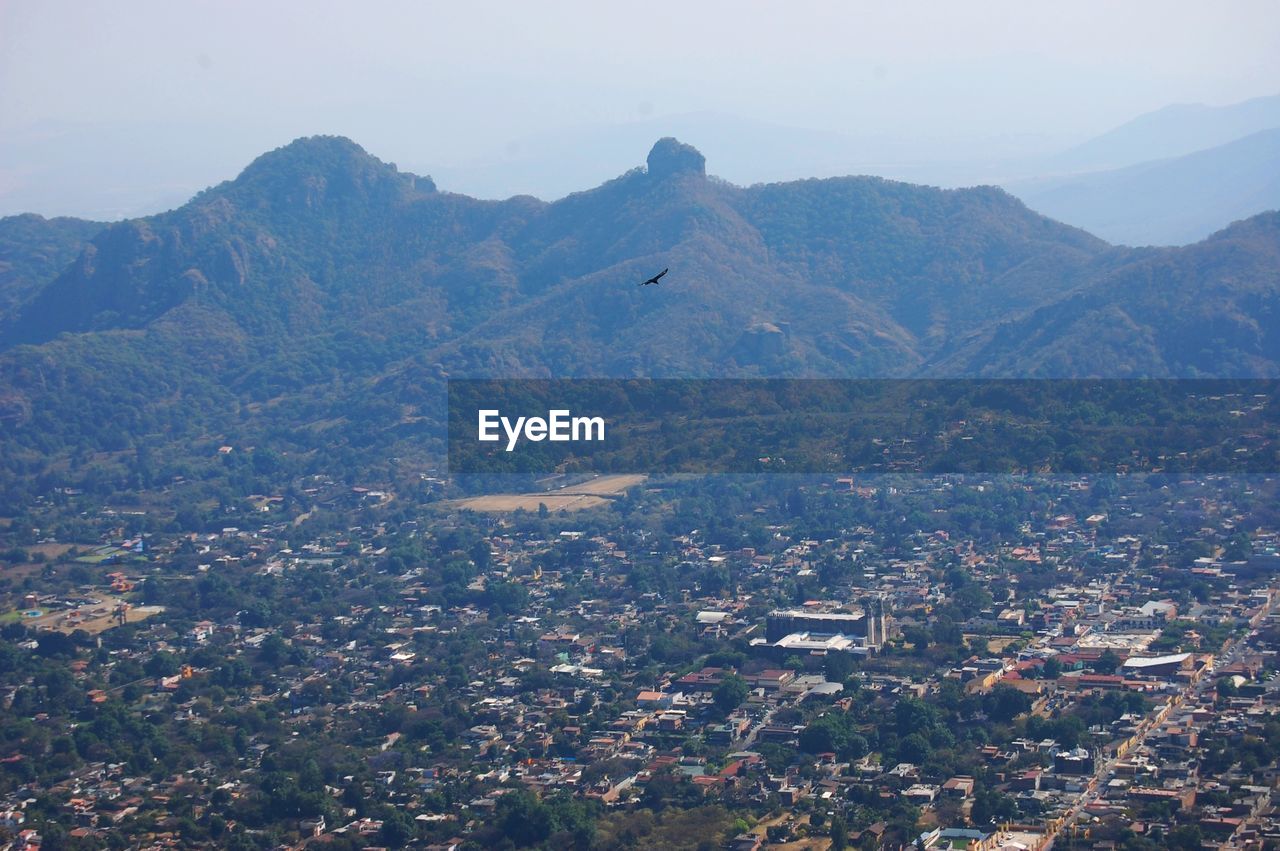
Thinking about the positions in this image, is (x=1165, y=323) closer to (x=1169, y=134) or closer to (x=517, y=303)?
(x=517, y=303)

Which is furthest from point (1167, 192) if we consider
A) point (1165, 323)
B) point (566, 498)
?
point (566, 498)

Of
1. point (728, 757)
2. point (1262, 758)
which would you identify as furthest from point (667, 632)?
point (1262, 758)

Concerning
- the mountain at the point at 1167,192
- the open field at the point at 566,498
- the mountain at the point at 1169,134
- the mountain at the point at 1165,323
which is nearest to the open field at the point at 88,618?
the open field at the point at 566,498

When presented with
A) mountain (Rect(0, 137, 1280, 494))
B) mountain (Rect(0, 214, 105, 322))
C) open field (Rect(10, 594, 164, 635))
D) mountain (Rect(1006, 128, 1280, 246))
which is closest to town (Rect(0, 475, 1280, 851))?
open field (Rect(10, 594, 164, 635))

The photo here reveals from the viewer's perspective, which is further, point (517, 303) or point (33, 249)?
point (33, 249)

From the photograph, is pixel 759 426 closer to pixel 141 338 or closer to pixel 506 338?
pixel 506 338

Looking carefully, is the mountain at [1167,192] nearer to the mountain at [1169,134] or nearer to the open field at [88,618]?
the mountain at [1169,134]
